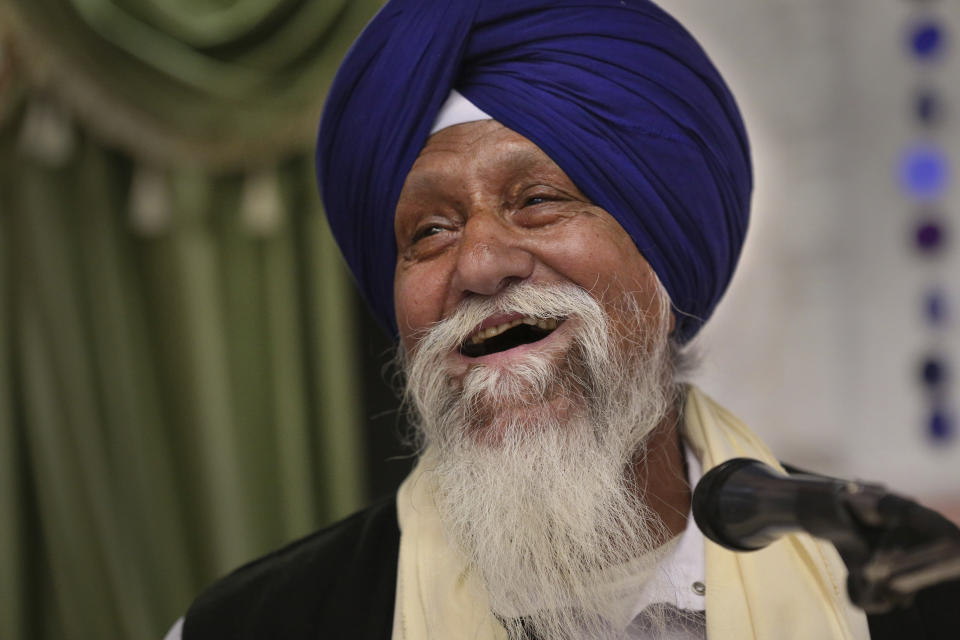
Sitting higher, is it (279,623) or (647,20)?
(647,20)

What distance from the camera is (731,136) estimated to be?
66.2 inches

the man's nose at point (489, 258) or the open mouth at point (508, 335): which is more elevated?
the man's nose at point (489, 258)

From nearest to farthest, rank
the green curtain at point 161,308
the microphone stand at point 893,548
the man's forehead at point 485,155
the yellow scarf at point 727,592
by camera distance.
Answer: the microphone stand at point 893,548 → the yellow scarf at point 727,592 → the man's forehead at point 485,155 → the green curtain at point 161,308

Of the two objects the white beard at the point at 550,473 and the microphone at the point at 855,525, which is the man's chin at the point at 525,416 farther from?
the microphone at the point at 855,525

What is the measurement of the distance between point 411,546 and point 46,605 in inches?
59.0

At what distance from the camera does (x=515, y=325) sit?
59.7 inches

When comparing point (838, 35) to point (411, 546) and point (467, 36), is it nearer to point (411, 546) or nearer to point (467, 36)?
A: point (467, 36)

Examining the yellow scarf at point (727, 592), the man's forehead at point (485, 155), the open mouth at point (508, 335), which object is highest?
the man's forehead at point (485, 155)

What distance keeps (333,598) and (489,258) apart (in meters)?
0.65

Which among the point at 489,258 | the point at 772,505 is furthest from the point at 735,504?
the point at 489,258

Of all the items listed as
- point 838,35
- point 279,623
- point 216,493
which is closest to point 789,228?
point 838,35

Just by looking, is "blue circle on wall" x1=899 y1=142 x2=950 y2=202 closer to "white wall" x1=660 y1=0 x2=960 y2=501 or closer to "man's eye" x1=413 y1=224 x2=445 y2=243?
"white wall" x1=660 y1=0 x2=960 y2=501

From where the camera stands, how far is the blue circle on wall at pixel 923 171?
11.6 feet

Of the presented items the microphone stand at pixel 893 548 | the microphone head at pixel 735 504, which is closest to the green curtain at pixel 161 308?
the microphone head at pixel 735 504
